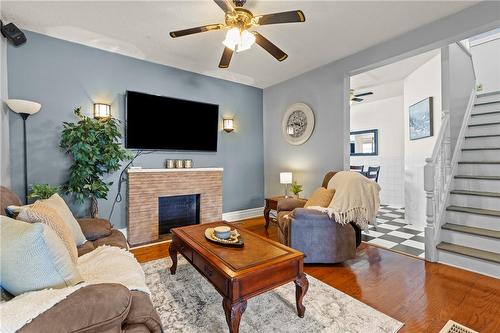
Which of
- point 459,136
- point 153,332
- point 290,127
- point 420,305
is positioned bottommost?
point 420,305

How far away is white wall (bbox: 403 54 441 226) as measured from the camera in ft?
12.4

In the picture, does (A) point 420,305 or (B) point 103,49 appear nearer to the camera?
(A) point 420,305

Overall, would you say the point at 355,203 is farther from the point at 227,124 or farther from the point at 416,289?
the point at 227,124

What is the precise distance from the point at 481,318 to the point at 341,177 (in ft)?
5.35

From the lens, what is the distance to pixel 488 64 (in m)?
4.52

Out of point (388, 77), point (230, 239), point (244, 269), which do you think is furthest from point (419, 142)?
point (244, 269)

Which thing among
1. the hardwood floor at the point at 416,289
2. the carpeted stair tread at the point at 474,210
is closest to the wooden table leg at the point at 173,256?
the hardwood floor at the point at 416,289

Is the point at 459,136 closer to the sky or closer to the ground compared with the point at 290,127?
closer to the ground

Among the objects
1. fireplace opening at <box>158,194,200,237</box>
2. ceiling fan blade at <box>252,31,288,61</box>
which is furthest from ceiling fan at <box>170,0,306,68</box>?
fireplace opening at <box>158,194,200,237</box>

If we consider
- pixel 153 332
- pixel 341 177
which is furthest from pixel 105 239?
pixel 341 177

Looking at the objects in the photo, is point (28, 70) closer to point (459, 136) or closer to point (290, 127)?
point (290, 127)

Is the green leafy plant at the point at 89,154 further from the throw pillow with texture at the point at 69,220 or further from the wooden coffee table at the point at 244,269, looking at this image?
the wooden coffee table at the point at 244,269

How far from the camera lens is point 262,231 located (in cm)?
388

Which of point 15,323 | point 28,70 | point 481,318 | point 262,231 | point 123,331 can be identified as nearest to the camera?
point 15,323
